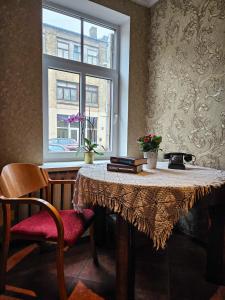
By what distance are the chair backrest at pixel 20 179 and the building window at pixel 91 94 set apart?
1195 mm

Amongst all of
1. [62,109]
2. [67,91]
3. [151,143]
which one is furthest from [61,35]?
[151,143]

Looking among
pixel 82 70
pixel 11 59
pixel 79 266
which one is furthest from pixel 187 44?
pixel 79 266

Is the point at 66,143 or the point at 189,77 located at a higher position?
the point at 189,77

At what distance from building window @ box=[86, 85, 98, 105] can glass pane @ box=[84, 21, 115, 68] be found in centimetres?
29

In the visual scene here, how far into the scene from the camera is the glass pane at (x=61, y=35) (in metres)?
2.25

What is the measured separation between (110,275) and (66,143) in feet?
4.70

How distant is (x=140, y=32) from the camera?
2.60 metres

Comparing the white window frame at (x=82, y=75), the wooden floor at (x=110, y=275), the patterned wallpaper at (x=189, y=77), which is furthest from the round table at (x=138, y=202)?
the white window frame at (x=82, y=75)

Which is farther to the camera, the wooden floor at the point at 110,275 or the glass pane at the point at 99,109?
the glass pane at the point at 99,109

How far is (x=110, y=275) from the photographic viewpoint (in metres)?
1.58

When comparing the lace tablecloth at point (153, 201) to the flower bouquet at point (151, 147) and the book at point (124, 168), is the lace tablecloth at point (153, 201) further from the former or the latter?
the flower bouquet at point (151, 147)

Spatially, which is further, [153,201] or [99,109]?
[99,109]

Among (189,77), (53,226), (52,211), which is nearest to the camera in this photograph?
(52,211)

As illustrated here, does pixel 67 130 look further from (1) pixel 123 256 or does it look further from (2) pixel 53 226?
(1) pixel 123 256
